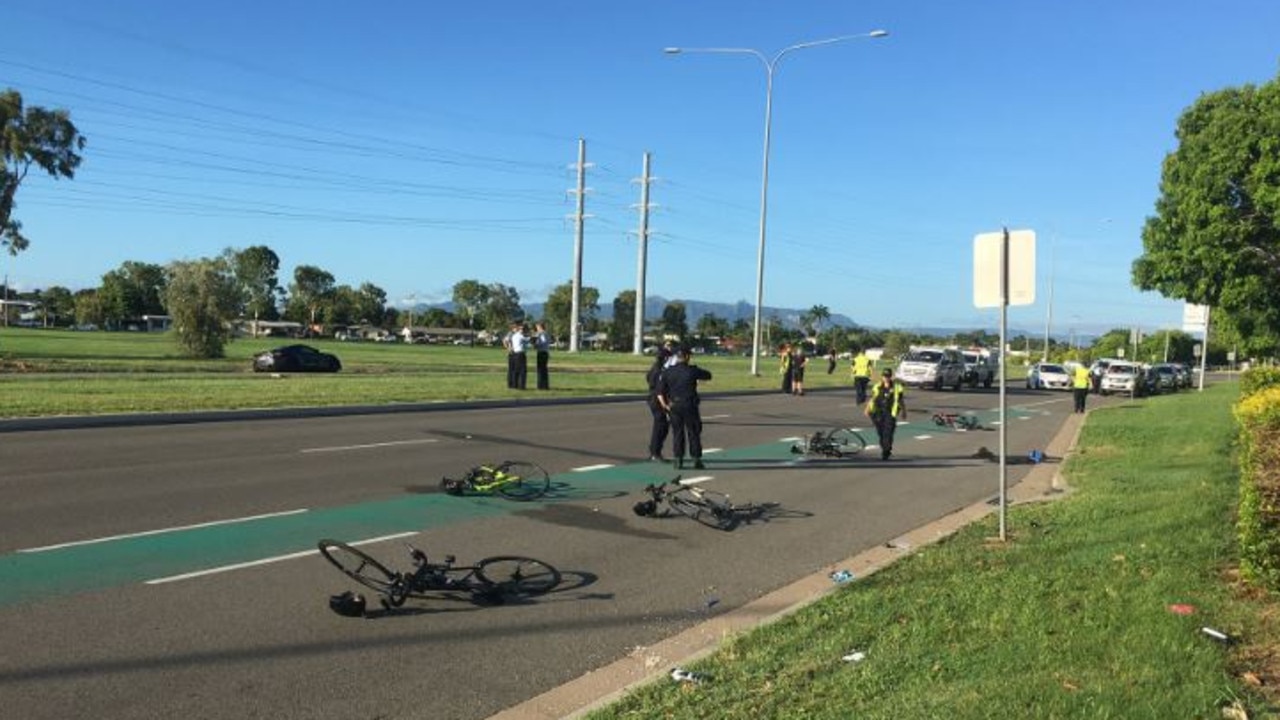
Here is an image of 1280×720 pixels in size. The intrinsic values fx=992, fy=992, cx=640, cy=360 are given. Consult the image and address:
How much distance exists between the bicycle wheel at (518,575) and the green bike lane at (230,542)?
1597 millimetres

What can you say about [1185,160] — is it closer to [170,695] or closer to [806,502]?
[806,502]

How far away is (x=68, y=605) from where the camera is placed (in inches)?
240

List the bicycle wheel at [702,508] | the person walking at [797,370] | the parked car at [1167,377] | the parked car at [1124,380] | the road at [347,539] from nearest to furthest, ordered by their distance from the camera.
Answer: the road at [347,539] < the bicycle wheel at [702,508] < the person walking at [797,370] < the parked car at [1124,380] < the parked car at [1167,377]

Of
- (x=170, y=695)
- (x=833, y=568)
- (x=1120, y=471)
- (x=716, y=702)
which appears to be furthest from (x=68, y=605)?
(x=1120, y=471)

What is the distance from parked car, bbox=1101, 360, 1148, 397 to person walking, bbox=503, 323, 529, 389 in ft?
103

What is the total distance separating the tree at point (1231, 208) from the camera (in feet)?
118

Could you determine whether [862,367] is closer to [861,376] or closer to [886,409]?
[861,376]

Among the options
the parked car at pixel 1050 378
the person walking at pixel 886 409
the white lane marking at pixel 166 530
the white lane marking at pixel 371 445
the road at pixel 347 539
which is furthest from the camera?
the parked car at pixel 1050 378

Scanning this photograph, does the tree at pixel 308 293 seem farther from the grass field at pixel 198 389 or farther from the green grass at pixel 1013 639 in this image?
the green grass at pixel 1013 639

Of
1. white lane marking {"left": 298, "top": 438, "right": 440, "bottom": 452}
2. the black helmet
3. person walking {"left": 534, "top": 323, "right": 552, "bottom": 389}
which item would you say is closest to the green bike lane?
the black helmet

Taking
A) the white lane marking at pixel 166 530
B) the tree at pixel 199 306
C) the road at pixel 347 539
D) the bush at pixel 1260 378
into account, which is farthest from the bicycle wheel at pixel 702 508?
the tree at pixel 199 306

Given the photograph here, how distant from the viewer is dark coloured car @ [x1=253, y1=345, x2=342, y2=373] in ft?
127

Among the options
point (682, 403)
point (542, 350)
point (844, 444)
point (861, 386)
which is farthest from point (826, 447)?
point (861, 386)

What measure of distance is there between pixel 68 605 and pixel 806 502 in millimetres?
7380
